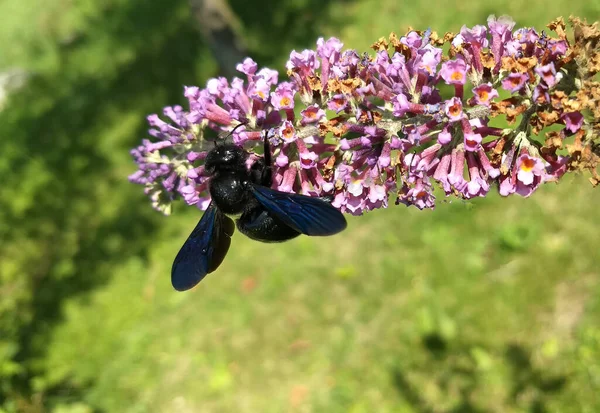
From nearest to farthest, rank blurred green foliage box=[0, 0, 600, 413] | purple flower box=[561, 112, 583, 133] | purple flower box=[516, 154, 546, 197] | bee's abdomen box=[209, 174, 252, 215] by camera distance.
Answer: purple flower box=[561, 112, 583, 133]
purple flower box=[516, 154, 546, 197]
bee's abdomen box=[209, 174, 252, 215]
blurred green foliage box=[0, 0, 600, 413]

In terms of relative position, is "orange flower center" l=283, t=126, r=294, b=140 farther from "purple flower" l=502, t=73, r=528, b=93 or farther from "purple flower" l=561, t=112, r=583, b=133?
"purple flower" l=561, t=112, r=583, b=133

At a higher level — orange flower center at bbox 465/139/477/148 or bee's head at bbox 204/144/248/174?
bee's head at bbox 204/144/248/174

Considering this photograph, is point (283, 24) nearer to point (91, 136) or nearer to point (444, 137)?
point (91, 136)

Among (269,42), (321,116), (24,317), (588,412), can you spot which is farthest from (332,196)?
(269,42)

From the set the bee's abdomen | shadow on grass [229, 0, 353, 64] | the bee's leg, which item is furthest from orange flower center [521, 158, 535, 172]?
shadow on grass [229, 0, 353, 64]

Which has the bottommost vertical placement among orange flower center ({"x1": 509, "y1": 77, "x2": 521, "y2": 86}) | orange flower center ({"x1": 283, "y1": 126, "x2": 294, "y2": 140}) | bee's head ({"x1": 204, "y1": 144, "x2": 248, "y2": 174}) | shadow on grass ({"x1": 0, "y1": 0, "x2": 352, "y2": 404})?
orange flower center ({"x1": 509, "y1": 77, "x2": 521, "y2": 86})

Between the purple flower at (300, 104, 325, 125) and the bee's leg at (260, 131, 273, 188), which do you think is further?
the bee's leg at (260, 131, 273, 188)

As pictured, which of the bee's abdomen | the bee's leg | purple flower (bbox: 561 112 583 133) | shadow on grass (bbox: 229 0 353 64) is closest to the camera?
purple flower (bbox: 561 112 583 133)

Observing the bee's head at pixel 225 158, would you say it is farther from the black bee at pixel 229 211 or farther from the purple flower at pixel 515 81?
the purple flower at pixel 515 81
